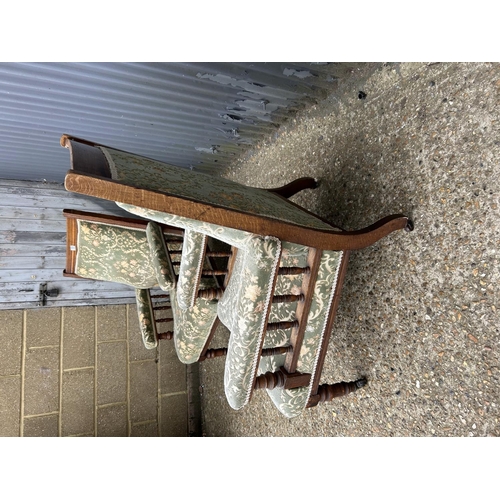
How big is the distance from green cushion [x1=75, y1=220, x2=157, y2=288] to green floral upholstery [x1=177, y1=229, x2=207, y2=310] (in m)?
0.53

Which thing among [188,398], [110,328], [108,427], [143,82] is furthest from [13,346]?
[143,82]

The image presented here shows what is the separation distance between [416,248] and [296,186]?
28.2 inches

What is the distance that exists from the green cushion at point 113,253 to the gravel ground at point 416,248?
968 mm

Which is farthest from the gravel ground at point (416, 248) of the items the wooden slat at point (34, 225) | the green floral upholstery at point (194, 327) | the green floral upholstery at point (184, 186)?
the wooden slat at point (34, 225)

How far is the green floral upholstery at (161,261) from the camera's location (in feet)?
5.64

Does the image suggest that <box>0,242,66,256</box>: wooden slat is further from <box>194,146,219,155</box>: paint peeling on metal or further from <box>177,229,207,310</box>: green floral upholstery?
<box>177,229,207,310</box>: green floral upholstery

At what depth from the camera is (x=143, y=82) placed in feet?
5.77

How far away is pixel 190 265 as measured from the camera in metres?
1.50

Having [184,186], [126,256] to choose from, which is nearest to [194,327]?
[126,256]

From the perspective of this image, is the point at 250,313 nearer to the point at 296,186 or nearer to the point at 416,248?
the point at 416,248

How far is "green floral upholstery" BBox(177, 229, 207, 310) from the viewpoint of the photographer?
1445mm

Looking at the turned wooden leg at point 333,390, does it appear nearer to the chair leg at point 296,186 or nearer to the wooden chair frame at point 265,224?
the wooden chair frame at point 265,224

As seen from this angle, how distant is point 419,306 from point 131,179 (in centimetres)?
110

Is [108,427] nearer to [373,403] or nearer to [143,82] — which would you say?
[373,403]
